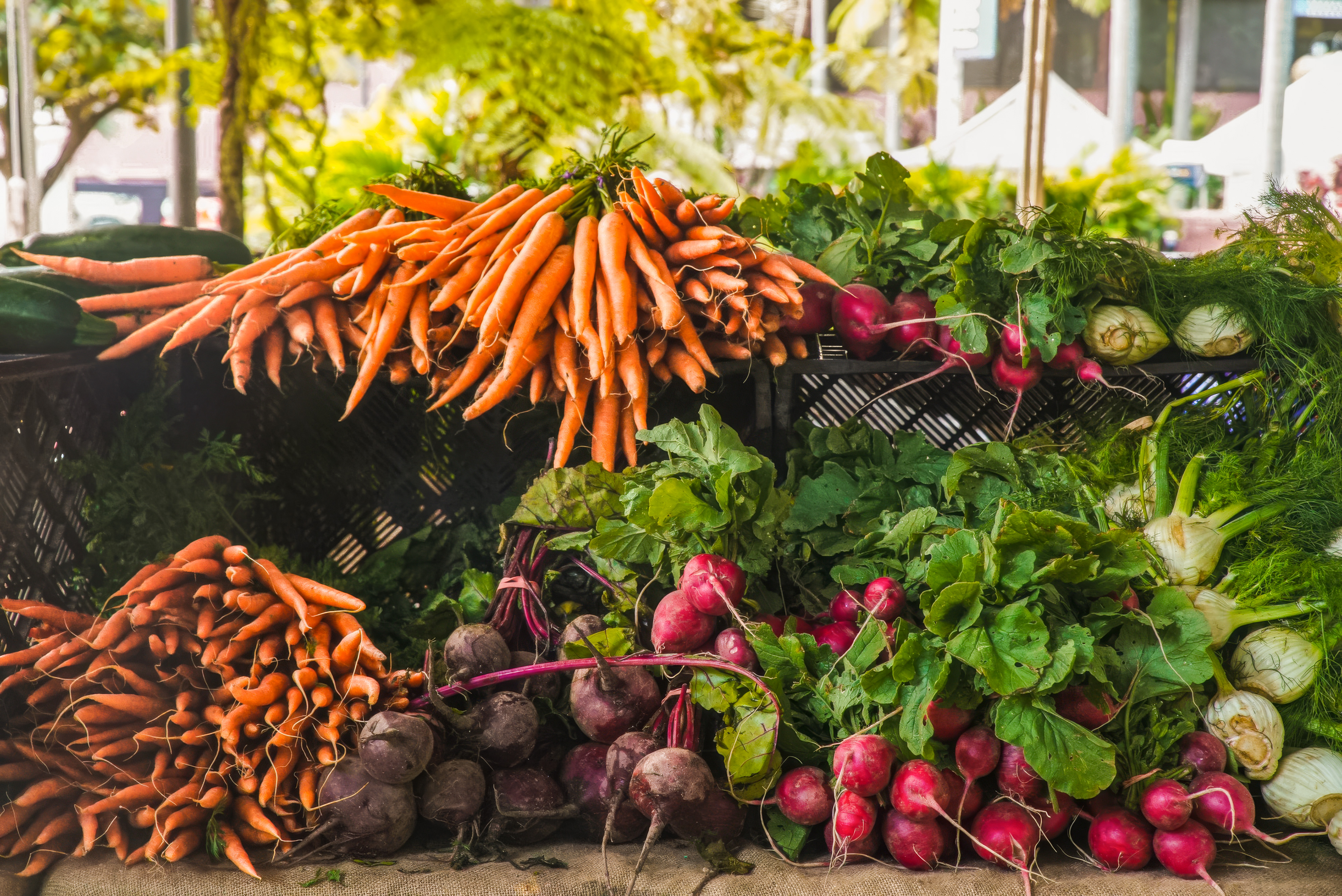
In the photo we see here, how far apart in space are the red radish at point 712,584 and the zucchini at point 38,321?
57.6 inches

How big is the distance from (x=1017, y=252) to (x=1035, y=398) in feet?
1.45

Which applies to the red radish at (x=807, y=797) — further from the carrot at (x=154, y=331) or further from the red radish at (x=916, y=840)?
the carrot at (x=154, y=331)

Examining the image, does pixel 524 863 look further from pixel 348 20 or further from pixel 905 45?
pixel 905 45

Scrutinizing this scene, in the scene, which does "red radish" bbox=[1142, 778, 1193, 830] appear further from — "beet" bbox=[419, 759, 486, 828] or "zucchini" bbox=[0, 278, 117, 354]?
"zucchini" bbox=[0, 278, 117, 354]

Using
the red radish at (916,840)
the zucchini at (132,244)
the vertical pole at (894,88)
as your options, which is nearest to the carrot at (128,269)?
the zucchini at (132,244)

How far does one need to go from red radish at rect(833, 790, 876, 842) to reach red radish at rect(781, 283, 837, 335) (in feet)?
Result: 3.29

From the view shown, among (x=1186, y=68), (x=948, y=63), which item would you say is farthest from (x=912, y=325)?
(x=1186, y=68)

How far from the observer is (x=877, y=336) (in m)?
1.94

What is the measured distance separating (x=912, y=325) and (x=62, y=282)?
2036 mm

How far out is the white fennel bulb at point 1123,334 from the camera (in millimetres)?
1873

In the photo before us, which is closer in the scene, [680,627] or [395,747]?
[395,747]

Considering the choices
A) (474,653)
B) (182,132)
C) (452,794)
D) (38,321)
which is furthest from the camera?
(182,132)

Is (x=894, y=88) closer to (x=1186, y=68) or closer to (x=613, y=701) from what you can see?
(x=613, y=701)

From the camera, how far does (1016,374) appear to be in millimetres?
1904
